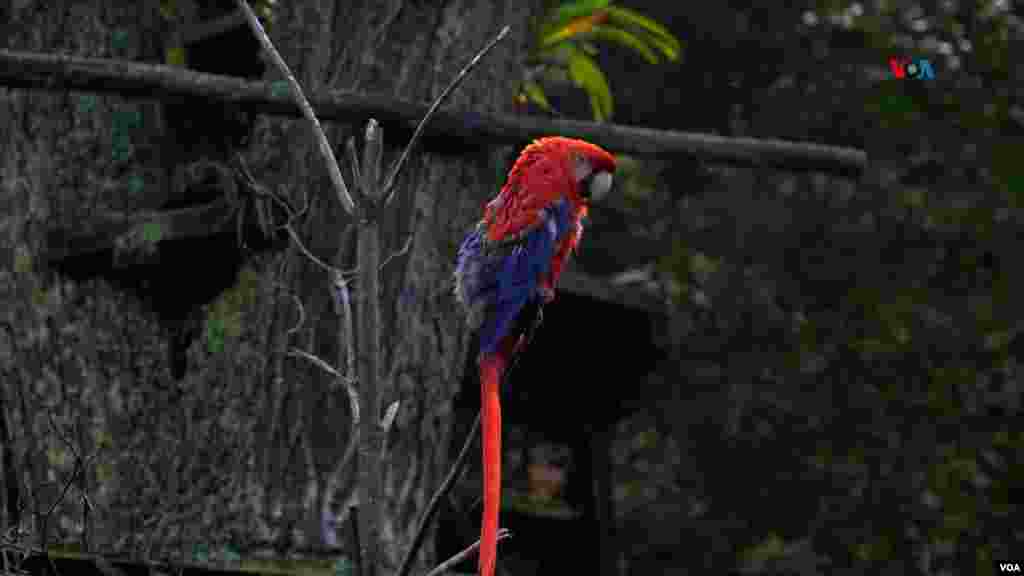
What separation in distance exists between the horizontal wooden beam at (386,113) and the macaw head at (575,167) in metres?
0.74

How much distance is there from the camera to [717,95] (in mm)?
9484

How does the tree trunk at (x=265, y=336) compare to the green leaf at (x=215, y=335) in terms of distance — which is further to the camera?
the green leaf at (x=215, y=335)

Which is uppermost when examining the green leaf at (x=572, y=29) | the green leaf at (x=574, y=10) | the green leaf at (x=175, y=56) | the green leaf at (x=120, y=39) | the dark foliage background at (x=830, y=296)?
the green leaf at (x=574, y=10)

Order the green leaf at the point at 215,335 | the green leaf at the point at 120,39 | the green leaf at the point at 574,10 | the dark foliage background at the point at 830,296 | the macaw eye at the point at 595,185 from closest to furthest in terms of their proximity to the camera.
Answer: the macaw eye at the point at 595,185 → the green leaf at the point at 215,335 → the green leaf at the point at 120,39 → the green leaf at the point at 574,10 → the dark foliage background at the point at 830,296

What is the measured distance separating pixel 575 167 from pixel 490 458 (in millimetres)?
587

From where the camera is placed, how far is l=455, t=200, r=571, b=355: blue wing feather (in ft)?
7.56

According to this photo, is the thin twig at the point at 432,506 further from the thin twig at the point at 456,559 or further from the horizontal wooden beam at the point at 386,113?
the horizontal wooden beam at the point at 386,113

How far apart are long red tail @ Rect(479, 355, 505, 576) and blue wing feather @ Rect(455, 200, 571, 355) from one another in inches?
1.6

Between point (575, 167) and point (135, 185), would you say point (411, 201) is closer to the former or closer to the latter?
point (135, 185)

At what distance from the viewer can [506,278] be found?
231 centimetres

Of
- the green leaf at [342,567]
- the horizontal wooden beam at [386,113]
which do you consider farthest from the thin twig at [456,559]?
the horizontal wooden beam at [386,113]

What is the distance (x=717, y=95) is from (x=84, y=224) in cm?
665

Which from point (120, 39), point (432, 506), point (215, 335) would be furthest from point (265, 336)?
point (432, 506)

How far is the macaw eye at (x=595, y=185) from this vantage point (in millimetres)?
2406
